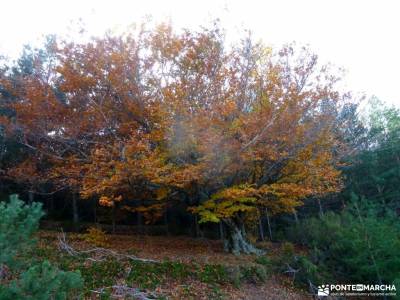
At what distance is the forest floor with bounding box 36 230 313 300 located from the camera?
852 cm

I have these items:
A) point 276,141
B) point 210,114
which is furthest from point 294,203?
point 210,114

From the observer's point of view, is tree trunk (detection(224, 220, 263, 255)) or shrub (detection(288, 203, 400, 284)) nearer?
shrub (detection(288, 203, 400, 284))

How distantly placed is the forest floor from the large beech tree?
5.26 feet

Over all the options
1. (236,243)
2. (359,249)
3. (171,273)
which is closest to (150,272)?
(171,273)

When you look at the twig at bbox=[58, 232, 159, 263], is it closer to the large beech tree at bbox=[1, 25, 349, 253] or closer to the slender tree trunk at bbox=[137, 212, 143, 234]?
the large beech tree at bbox=[1, 25, 349, 253]

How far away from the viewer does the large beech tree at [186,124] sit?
10.3m

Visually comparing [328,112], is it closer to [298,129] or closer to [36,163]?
[298,129]

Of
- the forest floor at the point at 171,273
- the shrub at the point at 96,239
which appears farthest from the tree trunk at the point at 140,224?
the forest floor at the point at 171,273

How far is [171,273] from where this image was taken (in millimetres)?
9594

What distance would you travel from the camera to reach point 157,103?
10891 mm

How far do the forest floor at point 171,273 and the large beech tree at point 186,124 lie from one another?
1.60 metres

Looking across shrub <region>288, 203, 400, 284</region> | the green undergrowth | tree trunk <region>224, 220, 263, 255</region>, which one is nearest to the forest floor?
the green undergrowth

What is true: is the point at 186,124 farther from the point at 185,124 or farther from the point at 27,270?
the point at 27,270

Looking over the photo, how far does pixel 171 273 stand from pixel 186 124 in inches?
172
